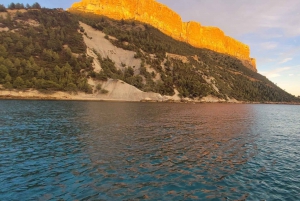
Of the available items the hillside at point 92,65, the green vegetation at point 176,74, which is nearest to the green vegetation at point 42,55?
the hillside at point 92,65

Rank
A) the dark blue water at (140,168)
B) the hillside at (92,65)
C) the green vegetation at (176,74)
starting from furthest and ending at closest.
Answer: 1. the green vegetation at (176,74)
2. the hillside at (92,65)
3. the dark blue water at (140,168)

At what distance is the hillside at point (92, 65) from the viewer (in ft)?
263

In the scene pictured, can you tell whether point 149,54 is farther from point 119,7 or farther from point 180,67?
point 119,7

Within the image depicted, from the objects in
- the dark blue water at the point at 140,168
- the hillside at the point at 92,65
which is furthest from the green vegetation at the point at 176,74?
the dark blue water at the point at 140,168

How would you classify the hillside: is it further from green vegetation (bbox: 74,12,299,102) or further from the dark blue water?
the dark blue water

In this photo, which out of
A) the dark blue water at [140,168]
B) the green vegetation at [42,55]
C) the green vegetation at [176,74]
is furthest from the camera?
the green vegetation at [176,74]

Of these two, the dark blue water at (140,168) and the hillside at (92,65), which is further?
the hillside at (92,65)

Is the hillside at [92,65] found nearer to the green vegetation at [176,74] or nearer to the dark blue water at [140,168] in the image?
the green vegetation at [176,74]

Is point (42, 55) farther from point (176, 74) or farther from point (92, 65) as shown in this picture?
point (176, 74)

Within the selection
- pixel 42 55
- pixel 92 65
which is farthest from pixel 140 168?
pixel 42 55

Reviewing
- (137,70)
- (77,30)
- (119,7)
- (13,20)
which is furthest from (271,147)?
(119,7)

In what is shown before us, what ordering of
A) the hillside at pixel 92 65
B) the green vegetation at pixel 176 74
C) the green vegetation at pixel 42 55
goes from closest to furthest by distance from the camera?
the green vegetation at pixel 42 55 < the hillside at pixel 92 65 < the green vegetation at pixel 176 74

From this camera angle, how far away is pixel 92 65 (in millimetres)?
96938

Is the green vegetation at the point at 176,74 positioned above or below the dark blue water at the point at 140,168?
above
